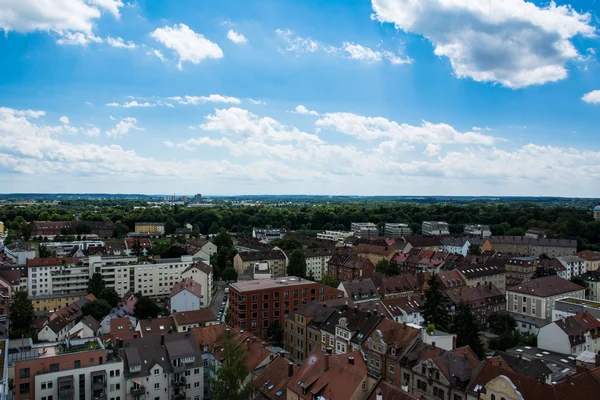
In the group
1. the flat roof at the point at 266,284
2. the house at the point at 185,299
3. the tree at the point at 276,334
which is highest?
the flat roof at the point at 266,284

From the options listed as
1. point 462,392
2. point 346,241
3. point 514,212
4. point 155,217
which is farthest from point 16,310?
point 514,212

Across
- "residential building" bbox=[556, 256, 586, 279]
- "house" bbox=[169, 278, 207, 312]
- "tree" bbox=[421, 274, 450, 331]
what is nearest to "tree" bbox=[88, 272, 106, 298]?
"house" bbox=[169, 278, 207, 312]

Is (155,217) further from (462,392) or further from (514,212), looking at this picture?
(462,392)

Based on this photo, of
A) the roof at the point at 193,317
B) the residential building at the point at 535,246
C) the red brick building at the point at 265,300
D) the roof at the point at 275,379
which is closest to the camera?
the roof at the point at 275,379

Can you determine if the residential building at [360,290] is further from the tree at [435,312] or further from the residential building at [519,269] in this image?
the residential building at [519,269]

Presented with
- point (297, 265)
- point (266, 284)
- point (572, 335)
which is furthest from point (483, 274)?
point (266, 284)

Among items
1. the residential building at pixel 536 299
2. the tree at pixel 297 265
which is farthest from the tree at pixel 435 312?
the tree at pixel 297 265
